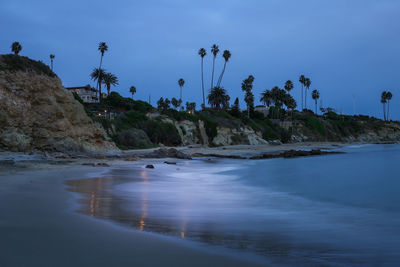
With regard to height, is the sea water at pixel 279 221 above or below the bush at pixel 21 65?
below

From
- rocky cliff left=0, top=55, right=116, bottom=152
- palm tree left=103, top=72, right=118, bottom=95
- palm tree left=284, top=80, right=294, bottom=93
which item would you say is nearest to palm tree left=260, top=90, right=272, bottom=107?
palm tree left=284, top=80, right=294, bottom=93

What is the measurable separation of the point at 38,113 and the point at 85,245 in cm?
1994

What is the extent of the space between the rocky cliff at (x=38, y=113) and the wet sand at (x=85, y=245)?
669 inches

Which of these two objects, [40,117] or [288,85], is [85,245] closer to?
[40,117]

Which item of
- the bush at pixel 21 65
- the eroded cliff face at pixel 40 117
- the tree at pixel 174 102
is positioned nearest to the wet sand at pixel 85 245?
the eroded cliff face at pixel 40 117

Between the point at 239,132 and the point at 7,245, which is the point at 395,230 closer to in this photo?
the point at 7,245

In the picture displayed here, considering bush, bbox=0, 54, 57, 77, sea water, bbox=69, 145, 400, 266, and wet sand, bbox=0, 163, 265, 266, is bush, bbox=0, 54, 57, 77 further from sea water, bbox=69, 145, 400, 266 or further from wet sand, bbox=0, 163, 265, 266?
wet sand, bbox=0, 163, 265, 266

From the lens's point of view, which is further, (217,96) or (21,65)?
(217,96)

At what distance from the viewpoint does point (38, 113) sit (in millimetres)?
Result: 20406

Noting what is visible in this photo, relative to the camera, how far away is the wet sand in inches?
103

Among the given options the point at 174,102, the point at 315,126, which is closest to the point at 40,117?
the point at 315,126

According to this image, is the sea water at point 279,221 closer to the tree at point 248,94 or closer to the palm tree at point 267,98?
the tree at point 248,94

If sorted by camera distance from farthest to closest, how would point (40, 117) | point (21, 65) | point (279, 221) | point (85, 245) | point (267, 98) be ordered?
point (267, 98)
point (21, 65)
point (40, 117)
point (279, 221)
point (85, 245)

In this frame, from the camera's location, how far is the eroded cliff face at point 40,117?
18922mm
